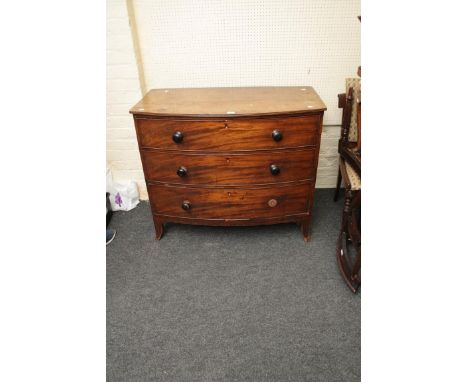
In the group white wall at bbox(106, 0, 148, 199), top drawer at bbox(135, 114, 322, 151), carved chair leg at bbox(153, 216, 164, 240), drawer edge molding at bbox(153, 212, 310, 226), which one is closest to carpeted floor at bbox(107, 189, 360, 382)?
carved chair leg at bbox(153, 216, 164, 240)

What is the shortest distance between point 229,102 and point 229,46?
1.88 feet

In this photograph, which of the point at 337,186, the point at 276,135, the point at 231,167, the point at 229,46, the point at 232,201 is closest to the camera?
the point at 276,135

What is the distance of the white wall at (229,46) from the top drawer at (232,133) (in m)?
0.65

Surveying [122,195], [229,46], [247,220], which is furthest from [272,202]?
[122,195]

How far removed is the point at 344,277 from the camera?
5.66ft

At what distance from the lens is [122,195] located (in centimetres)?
239

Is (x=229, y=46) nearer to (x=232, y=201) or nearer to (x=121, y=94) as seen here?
(x=121, y=94)

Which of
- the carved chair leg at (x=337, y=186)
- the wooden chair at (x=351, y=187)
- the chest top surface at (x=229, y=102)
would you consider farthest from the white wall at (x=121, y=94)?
the carved chair leg at (x=337, y=186)

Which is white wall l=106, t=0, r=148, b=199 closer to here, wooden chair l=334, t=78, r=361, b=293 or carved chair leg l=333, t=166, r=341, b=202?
wooden chair l=334, t=78, r=361, b=293

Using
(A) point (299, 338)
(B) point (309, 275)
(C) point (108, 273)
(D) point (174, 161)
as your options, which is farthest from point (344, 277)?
(C) point (108, 273)

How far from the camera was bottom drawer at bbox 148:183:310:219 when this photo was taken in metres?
1.80

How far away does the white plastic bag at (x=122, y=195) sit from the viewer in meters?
2.38
